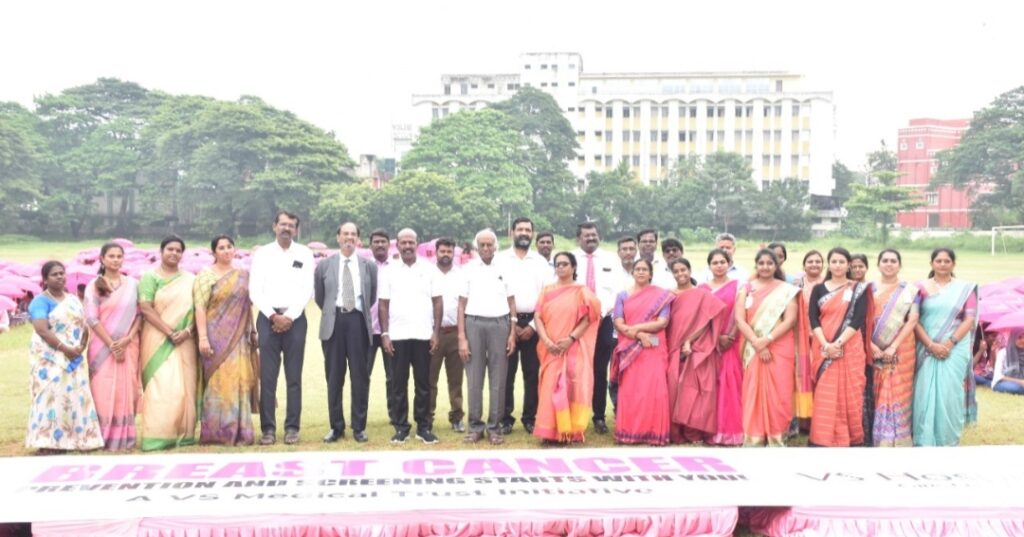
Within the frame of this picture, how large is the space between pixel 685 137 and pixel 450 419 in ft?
187

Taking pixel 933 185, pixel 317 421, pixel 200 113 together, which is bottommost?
pixel 317 421

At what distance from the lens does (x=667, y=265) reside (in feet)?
21.6

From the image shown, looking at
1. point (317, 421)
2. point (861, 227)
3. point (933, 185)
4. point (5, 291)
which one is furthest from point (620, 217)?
point (317, 421)

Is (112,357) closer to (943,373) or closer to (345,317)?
(345,317)

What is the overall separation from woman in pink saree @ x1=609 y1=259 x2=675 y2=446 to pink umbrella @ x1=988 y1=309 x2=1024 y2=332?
13.3ft

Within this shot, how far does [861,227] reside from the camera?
44.8 metres

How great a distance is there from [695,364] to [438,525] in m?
2.44

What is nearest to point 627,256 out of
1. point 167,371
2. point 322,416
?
point 322,416

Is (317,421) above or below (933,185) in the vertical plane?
below

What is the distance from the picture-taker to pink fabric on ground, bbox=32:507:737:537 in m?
3.85

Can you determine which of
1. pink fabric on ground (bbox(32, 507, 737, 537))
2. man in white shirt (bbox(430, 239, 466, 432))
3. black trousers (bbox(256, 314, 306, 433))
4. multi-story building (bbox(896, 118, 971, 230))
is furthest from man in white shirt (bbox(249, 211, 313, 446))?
multi-story building (bbox(896, 118, 971, 230))

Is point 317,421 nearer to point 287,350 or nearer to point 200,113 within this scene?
point 287,350

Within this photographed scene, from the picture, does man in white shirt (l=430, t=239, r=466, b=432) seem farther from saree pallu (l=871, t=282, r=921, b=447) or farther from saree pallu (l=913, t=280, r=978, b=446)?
saree pallu (l=913, t=280, r=978, b=446)

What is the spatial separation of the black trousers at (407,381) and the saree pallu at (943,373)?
324cm
